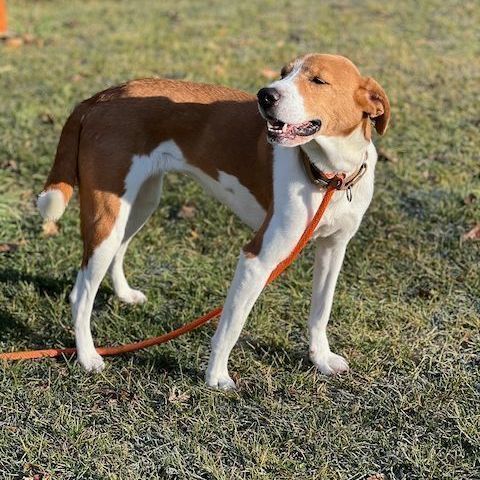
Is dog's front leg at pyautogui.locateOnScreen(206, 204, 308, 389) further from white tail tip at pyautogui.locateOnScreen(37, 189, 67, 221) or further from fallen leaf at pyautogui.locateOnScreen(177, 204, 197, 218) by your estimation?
fallen leaf at pyautogui.locateOnScreen(177, 204, 197, 218)

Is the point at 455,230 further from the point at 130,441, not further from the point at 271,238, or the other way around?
the point at 130,441

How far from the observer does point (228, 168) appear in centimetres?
373

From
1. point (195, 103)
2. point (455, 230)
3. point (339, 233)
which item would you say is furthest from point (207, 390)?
point (455, 230)

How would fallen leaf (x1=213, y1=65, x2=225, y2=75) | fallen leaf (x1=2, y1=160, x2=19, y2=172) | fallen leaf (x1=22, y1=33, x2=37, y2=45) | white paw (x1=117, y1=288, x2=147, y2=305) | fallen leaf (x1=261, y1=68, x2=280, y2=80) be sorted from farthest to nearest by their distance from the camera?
fallen leaf (x1=22, y1=33, x2=37, y2=45) < fallen leaf (x1=213, y1=65, x2=225, y2=75) < fallen leaf (x1=261, y1=68, x2=280, y2=80) < fallen leaf (x1=2, y1=160, x2=19, y2=172) < white paw (x1=117, y1=288, x2=147, y2=305)

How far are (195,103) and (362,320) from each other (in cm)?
160

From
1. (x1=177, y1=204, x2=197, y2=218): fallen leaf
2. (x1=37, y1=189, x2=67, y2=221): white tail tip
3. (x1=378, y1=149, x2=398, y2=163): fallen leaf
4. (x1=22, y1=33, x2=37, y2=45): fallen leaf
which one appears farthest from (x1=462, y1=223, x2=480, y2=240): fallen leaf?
(x1=22, y1=33, x2=37, y2=45): fallen leaf

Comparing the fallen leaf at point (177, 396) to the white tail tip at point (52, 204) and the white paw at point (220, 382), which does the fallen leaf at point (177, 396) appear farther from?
the white tail tip at point (52, 204)

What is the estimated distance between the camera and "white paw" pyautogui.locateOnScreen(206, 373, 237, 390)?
377 cm

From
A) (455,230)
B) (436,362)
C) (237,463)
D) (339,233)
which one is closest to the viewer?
(237,463)

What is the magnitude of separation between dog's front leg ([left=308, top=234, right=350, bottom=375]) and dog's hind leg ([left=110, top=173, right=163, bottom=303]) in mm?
960

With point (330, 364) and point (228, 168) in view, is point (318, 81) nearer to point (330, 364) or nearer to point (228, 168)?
point (228, 168)

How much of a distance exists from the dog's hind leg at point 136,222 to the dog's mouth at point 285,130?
39.7 inches

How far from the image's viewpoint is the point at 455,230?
5.30 metres

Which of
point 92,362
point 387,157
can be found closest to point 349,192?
point 92,362
